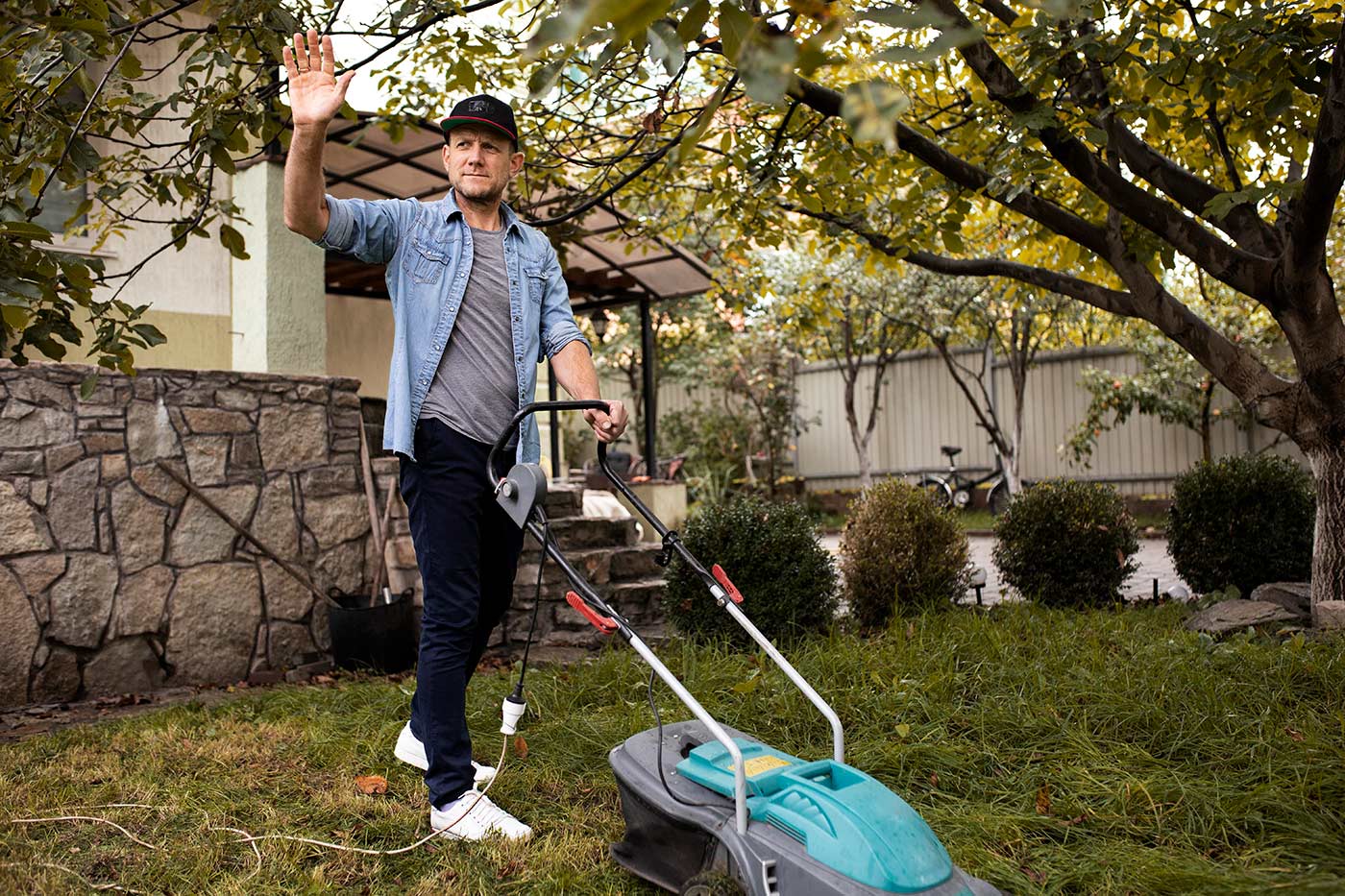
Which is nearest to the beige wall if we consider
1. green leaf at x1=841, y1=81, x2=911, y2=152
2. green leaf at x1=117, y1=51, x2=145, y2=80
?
green leaf at x1=117, y1=51, x2=145, y2=80

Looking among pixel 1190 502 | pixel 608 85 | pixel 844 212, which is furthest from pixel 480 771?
pixel 1190 502

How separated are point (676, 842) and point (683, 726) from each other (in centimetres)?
37

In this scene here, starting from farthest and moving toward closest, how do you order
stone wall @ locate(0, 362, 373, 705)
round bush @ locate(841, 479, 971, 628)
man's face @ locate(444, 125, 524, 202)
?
1. round bush @ locate(841, 479, 971, 628)
2. stone wall @ locate(0, 362, 373, 705)
3. man's face @ locate(444, 125, 524, 202)

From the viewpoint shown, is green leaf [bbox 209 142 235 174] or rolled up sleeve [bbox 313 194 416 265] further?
green leaf [bbox 209 142 235 174]

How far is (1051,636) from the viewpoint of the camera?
4.79 meters

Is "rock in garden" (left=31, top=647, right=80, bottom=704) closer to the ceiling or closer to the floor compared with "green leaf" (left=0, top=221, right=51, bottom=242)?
closer to the floor

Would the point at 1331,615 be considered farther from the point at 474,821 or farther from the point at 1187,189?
the point at 474,821

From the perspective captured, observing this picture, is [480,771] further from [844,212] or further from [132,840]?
[844,212]

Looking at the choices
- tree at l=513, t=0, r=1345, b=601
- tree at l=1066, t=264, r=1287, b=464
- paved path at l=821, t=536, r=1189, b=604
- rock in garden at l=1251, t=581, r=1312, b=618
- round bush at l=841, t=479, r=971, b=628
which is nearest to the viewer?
tree at l=513, t=0, r=1345, b=601

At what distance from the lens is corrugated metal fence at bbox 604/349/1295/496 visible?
13297 millimetres

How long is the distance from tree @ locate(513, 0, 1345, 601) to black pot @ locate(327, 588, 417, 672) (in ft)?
8.86

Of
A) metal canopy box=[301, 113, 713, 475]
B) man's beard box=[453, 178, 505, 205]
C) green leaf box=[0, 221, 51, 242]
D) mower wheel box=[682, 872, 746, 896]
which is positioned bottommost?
mower wheel box=[682, 872, 746, 896]

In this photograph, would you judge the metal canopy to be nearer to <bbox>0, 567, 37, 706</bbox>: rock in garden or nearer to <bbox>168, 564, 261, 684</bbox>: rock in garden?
<bbox>168, 564, 261, 684</bbox>: rock in garden

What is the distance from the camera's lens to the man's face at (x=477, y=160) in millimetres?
3055
